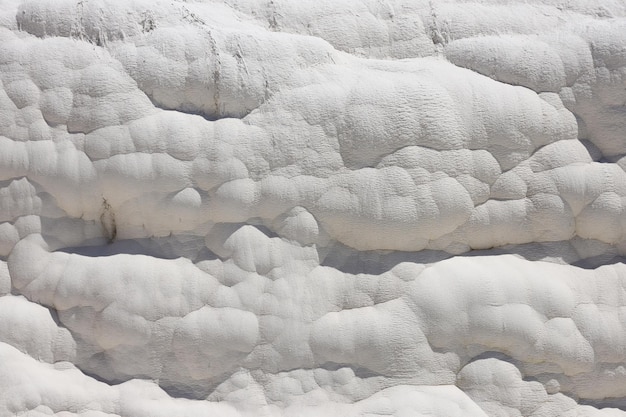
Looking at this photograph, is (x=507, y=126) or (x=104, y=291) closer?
(x=104, y=291)

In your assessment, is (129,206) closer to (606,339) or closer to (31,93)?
(31,93)

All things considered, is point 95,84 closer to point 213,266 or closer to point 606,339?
point 213,266

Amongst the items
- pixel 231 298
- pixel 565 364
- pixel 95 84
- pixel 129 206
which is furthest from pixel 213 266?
pixel 565 364

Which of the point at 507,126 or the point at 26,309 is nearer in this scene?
the point at 26,309

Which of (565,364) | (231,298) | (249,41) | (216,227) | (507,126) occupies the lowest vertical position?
(565,364)

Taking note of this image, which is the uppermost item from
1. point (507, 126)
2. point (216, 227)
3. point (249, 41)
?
point (249, 41)

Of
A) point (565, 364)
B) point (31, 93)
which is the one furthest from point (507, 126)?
point (31, 93)

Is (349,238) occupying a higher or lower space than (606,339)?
higher
